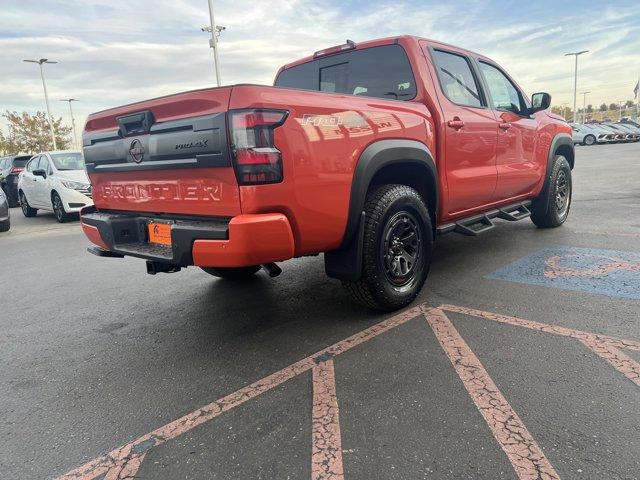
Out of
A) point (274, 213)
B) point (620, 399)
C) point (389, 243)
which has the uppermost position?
point (274, 213)

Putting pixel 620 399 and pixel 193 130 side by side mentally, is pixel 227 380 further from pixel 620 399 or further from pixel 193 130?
pixel 620 399

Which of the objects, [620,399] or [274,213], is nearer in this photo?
[620,399]

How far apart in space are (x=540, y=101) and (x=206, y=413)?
186 inches

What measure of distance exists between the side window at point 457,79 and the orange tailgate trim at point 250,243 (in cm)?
217

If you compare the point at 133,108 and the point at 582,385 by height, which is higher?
the point at 133,108

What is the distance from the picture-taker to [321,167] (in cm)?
279

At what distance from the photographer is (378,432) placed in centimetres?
216

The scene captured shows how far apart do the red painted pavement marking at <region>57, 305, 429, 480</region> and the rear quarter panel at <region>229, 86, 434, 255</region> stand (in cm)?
65

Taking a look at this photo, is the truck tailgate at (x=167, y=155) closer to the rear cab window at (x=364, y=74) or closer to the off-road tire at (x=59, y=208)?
the rear cab window at (x=364, y=74)

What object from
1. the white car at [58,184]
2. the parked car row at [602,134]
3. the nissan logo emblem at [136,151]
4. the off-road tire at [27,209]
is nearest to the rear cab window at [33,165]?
the white car at [58,184]

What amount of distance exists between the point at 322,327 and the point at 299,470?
58.3 inches

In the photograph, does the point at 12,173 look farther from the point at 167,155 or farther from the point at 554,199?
the point at 554,199

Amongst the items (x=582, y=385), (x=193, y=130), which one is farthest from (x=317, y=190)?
(x=582, y=385)

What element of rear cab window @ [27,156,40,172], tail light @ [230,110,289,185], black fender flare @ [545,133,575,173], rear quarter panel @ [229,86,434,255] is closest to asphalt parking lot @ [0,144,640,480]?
rear quarter panel @ [229,86,434,255]
